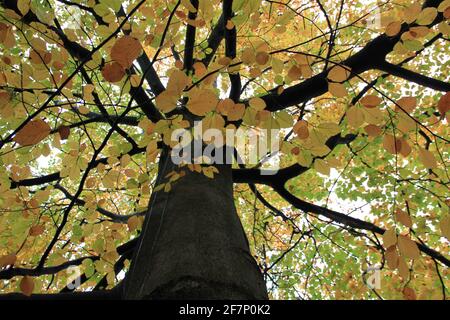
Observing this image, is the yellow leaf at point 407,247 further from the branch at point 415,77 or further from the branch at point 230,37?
the branch at point 415,77

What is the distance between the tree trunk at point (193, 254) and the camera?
3.38ft

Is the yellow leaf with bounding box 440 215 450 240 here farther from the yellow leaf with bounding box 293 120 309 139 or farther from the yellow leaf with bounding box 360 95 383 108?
the yellow leaf with bounding box 293 120 309 139

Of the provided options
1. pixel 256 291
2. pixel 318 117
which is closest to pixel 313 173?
pixel 318 117

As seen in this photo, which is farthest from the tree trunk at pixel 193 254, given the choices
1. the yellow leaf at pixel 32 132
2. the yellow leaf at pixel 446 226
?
the yellow leaf at pixel 446 226

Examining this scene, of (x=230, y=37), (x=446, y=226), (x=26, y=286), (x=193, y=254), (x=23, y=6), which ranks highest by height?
(x=230, y=37)

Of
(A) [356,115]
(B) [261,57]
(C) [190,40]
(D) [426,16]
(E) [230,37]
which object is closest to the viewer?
(A) [356,115]

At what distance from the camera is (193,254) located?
1.17 m

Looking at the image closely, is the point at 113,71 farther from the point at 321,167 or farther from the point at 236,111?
the point at 321,167

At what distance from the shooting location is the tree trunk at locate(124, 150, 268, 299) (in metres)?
1.03

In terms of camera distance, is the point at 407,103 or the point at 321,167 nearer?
the point at 407,103

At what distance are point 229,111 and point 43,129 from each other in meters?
0.89

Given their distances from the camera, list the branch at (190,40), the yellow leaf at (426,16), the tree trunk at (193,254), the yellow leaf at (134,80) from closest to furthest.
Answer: the tree trunk at (193,254) → the yellow leaf at (134,80) → the yellow leaf at (426,16) → the branch at (190,40)

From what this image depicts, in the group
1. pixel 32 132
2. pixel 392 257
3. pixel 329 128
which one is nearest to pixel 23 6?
pixel 32 132

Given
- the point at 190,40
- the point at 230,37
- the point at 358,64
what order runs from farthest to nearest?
1. the point at 190,40
2. the point at 358,64
3. the point at 230,37
